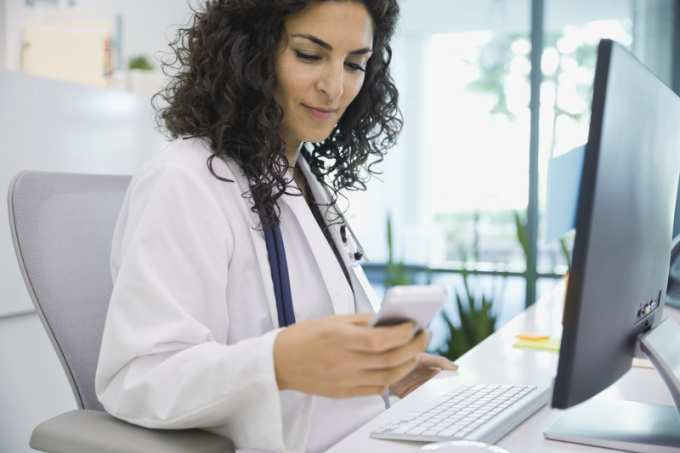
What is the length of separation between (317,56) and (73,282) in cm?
61

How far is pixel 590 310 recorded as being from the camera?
2.15ft

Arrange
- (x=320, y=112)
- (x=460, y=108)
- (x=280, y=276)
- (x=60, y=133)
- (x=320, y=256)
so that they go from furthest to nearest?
(x=460, y=108) < (x=60, y=133) < (x=320, y=112) < (x=320, y=256) < (x=280, y=276)

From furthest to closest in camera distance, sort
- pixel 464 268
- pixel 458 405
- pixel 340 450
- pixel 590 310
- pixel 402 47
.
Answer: pixel 402 47, pixel 464 268, pixel 458 405, pixel 340 450, pixel 590 310

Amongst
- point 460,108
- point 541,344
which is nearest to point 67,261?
point 541,344

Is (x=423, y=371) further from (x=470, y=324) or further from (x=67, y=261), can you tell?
(x=470, y=324)

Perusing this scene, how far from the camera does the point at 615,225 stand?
2.21 feet

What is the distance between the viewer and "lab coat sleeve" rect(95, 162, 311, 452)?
28.9 inches

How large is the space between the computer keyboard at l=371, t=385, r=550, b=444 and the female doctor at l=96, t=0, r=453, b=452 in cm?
16

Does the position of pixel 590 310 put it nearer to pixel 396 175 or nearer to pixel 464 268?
pixel 464 268

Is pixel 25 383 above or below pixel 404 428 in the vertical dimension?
below

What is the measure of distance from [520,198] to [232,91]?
3.39 m

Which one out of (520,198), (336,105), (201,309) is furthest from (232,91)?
(520,198)

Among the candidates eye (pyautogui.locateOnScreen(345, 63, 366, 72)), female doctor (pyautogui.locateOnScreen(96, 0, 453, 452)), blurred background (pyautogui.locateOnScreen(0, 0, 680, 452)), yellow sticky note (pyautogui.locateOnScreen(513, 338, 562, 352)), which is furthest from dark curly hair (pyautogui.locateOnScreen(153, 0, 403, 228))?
blurred background (pyautogui.locateOnScreen(0, 0, 680, 452))

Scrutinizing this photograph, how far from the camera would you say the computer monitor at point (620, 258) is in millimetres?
621
